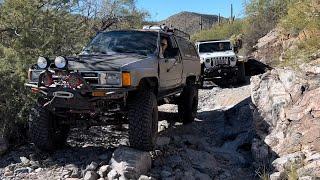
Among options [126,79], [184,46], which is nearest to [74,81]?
[126,79]

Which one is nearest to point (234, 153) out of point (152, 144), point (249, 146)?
point (249, 146)

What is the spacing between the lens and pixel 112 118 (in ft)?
22.1

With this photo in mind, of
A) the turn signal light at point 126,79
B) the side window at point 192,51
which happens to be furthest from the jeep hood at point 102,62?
the side window at point 192,51

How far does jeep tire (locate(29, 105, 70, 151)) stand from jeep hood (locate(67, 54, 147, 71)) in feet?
2.81

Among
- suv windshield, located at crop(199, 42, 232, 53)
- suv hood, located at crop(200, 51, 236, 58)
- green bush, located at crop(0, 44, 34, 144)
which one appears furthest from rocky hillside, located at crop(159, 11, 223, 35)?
green bush, located at crop(0, 44, 34, 144)

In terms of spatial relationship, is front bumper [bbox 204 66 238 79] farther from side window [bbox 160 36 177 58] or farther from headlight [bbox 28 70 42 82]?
headlight [bbox 28 70 42 82]

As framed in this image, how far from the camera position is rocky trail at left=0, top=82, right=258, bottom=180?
249 inches

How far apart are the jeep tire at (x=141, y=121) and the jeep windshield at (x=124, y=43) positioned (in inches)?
45.6

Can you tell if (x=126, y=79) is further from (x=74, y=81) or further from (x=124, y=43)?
(x=124, y=43)

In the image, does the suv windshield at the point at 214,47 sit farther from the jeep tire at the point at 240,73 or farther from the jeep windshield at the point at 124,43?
the jeep windshield at the point at 124,43

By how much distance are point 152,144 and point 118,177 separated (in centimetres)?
84

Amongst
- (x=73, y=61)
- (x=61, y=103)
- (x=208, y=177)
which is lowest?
(x=208, y=177)

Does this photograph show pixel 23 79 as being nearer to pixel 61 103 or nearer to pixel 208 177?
pixel 61 103

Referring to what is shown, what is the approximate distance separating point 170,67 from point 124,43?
91 centimetres
